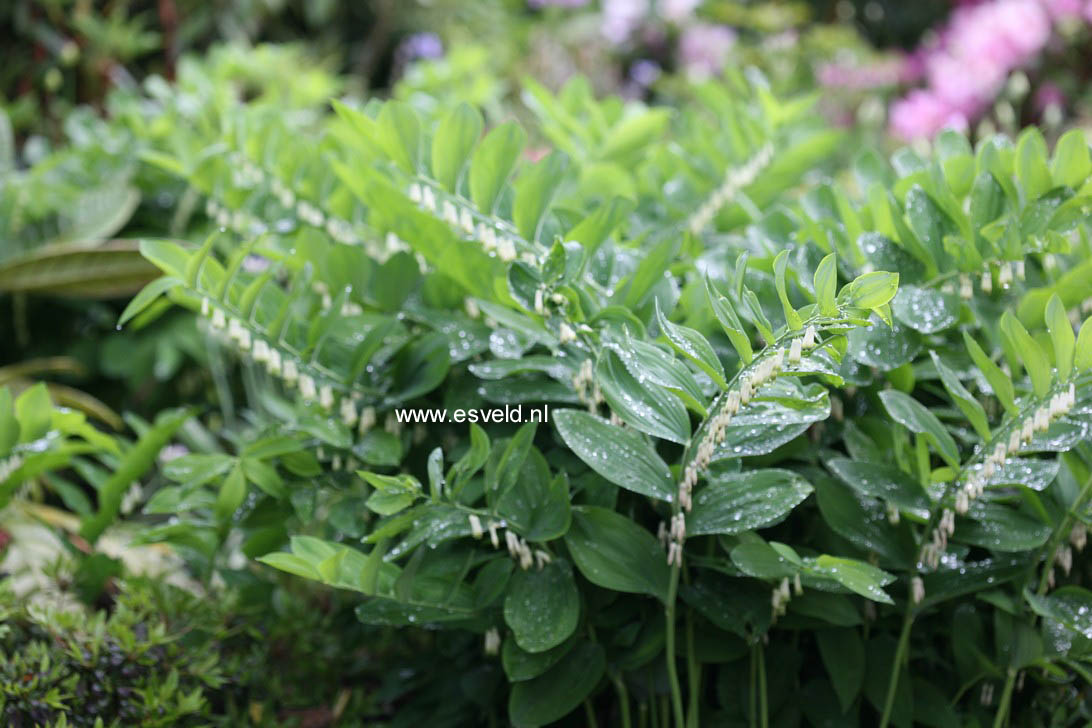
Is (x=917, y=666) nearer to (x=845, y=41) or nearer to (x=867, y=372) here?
(x=867, y=372)

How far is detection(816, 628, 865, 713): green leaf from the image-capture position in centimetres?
104

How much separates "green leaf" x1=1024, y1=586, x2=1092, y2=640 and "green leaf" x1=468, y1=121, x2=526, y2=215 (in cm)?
65

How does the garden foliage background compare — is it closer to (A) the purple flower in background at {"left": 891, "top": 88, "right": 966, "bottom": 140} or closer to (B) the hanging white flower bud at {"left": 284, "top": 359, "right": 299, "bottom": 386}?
(B) the hanging white flower bud at {"left": 284, "top": 359, "right": 299, "bottom": 386}

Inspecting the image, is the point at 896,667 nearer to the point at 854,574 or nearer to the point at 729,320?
the point at 854,574

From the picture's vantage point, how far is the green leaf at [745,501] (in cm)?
90

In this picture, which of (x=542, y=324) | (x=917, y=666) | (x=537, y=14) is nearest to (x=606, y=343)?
(x=542, y=324)

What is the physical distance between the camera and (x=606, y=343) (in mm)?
908

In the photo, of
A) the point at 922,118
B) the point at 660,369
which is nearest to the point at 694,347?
the point at 660,369

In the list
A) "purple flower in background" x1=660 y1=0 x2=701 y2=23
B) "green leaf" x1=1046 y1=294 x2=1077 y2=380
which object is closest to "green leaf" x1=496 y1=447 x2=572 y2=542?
"green leaf" x1=1046 y1=294 x2=1077 y2=380

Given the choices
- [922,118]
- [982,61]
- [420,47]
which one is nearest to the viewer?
[922,118]

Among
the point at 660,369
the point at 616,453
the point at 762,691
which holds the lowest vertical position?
the point at 762,691

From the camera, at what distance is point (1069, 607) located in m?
0.97

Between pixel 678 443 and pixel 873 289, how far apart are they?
0.82 feet

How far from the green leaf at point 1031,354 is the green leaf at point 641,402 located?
0.93 feet
